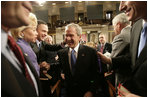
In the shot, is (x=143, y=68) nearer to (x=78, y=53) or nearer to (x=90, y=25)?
(x=78, y=53)

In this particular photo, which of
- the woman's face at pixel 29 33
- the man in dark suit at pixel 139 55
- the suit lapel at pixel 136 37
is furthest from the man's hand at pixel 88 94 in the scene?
the woman's face at pixel 29 33

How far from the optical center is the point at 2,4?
0.54 metres

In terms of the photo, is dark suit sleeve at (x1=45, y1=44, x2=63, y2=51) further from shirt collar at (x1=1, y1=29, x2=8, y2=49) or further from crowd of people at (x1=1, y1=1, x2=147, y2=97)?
shirt collar at (x1=1, y1=29, x2=8, y2=49)

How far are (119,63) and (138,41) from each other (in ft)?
0.76

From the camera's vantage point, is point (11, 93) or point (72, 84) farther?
point (72, 84)

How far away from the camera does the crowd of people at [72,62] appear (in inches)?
20.9

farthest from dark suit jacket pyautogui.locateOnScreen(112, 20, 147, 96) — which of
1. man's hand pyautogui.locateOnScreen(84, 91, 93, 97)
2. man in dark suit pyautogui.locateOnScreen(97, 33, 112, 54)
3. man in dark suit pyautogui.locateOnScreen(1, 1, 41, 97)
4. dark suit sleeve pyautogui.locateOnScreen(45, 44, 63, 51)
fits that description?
man in dark suit pyautogui.locateOnScreen(97, 33, 112, 54)

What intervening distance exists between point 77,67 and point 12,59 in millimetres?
584

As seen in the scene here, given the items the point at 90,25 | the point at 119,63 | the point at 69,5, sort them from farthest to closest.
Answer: the point at 69,5 → the point at 90,25 → the point at 119,63

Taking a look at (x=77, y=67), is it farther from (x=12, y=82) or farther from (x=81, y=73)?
(x=12, y=82)

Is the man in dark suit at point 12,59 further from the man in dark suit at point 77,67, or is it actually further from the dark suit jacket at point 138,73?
the dark suit jacket at point 138,73

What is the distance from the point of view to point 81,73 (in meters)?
1.01

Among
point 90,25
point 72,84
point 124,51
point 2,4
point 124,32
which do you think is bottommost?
point 72,84

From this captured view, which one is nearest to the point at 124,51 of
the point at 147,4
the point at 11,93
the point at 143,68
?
the point at 143,68
